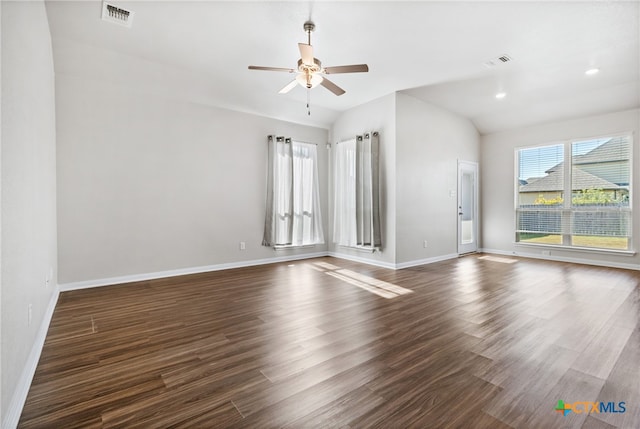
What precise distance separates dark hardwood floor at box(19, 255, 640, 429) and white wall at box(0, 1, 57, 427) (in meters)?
0.27

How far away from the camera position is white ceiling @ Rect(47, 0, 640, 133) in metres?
3.00

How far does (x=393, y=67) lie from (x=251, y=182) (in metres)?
3.14

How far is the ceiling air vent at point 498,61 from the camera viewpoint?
3939mm

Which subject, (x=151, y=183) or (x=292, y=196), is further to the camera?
(x=292, y=196)

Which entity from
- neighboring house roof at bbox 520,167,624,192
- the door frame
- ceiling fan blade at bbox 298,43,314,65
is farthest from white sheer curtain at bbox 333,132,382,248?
neighboring house roof at bbox 520,167,624,192

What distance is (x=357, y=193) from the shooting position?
577 cm

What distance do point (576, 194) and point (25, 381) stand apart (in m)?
8.29

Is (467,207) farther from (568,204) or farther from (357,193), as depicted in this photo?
(357,193)

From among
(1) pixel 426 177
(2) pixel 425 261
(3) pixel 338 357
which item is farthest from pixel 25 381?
(1) pixel 426 177

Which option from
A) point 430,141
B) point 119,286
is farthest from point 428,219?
point 119,286

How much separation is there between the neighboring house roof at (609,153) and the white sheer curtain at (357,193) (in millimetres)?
4244

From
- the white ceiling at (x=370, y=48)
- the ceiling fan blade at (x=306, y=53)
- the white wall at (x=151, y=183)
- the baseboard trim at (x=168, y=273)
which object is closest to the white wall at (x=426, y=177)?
the white ceiling at (x=370, y=48)

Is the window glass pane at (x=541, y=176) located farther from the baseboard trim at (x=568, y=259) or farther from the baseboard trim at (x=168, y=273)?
the baseboard trim at (x=168, y=273)

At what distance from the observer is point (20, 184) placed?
185 cm
